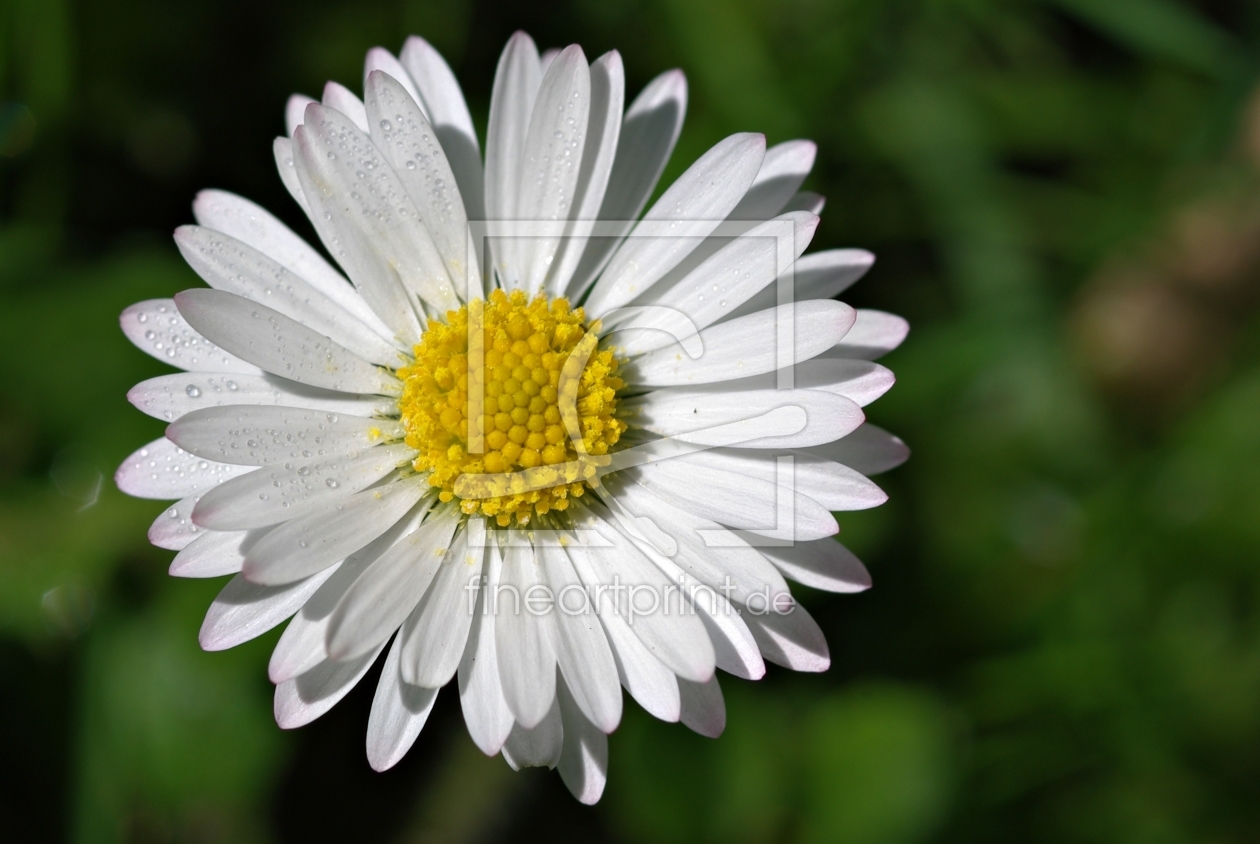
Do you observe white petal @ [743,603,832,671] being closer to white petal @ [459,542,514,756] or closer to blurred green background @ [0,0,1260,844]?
white petal @ [459,542,514,756]

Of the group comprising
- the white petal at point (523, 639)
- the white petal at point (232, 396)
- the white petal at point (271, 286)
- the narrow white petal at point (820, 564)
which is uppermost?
→ the white petal at point (271, 286)

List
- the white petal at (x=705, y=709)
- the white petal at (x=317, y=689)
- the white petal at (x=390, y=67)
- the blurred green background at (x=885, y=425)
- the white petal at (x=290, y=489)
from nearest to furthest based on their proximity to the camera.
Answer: the white petal at (x=290, y=489)
the white petal at (x=317, y=689)
the white petal at (x=705, y=709)
the white petal at (x=390, y=67)
the blurred green background at (x=885, y=425)

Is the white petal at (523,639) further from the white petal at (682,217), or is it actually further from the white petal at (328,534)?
the white petal at (682,217)

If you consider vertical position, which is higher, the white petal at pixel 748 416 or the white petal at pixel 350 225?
the white petal at pixel 350 225

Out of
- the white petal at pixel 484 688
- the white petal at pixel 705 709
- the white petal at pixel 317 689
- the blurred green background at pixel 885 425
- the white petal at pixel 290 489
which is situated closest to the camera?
the white petal at pixel 290 489

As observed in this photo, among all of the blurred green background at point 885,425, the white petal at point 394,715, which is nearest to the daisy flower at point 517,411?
the white petal at point 394,715

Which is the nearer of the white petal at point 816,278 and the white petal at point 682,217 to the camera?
the white petal at point 682,217

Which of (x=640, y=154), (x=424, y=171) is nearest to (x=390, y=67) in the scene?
(x=424, y=171)
